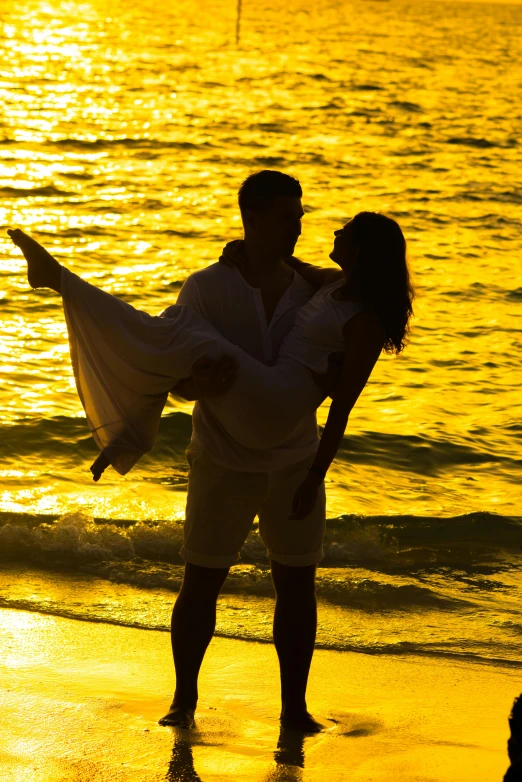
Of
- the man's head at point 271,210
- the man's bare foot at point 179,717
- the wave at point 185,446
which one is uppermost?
the man's head at point 271,210

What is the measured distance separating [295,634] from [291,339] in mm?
1001

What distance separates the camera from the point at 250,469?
3.69m

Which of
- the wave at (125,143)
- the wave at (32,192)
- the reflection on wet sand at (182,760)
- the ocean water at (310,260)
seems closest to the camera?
the reflection on wet sand at (182,760)

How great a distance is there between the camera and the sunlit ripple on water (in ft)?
27.1

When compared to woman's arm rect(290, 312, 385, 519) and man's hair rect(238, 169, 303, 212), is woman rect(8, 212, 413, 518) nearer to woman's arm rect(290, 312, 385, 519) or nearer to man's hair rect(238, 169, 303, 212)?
woman's arm rect(290, 312, 385, 519)

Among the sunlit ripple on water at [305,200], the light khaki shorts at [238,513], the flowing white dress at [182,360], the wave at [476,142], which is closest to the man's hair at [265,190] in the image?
the flowing white dress at [182,360]

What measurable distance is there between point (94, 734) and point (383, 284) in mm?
1705

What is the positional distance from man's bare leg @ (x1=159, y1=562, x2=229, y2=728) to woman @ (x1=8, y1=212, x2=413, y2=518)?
0.39 meters

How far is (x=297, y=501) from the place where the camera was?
3.65m

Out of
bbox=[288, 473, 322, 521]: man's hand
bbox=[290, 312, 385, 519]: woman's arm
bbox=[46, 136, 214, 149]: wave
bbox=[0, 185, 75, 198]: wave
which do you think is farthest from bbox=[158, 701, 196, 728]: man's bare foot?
bbox=[46, 136, 214, 149]: wave

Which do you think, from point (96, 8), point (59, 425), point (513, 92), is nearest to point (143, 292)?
point (59, 425)

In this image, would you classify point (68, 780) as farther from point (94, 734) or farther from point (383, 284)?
point (383, 284)

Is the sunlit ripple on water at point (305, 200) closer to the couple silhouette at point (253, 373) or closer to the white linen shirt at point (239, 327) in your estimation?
the couple silhouette at point (253, 373)

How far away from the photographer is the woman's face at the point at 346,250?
353 cm
